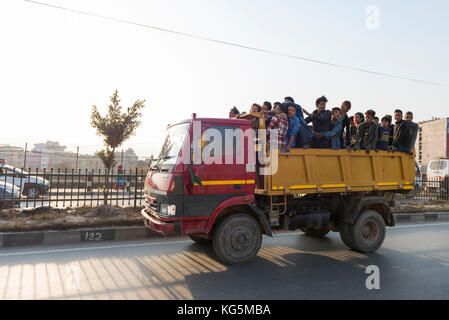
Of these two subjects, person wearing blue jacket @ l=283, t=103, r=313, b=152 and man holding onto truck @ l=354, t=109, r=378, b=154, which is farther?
man holding onto truck @ l=354, t=109, r=378, b=154

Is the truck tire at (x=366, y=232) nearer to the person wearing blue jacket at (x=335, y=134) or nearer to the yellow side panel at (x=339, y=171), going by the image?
the yellow side panel at (x=339, y=171)

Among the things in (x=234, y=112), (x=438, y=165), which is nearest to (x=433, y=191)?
(x=438, y=165)

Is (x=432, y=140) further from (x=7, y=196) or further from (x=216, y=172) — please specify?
(x=7, y=196)

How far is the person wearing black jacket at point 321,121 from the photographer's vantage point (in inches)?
225

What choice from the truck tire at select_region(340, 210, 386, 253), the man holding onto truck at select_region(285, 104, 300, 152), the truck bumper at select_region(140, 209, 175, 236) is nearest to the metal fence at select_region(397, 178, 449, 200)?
the truck tire at select_region(340, 210, 386, 253)

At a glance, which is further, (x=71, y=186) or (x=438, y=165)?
(x=438, y=165)

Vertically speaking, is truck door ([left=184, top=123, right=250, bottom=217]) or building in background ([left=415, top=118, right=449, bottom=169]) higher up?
building in background ([left=415, top=118, right=449, bottom=169])

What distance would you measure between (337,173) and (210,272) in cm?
282

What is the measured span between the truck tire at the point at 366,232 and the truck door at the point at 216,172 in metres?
2.28

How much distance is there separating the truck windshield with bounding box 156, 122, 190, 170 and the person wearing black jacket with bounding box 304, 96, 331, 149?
2.63m

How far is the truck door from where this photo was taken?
4383 mm

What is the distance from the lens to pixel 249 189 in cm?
473

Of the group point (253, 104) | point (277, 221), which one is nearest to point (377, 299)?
point (277, 221)

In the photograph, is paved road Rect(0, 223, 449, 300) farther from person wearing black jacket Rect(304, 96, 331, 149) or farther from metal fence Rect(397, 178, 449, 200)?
metal fence Rect(397, 178, 449, 200)
